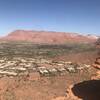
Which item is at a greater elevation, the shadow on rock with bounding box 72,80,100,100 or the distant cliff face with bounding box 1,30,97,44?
the shadow on rock with bounding box 72,80,100,100

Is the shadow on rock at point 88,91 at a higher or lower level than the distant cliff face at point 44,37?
higher

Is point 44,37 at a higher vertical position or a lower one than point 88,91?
lower

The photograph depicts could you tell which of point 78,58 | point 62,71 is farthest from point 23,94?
point 78,58

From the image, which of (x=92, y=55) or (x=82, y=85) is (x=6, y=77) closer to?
(x=82, y=85)

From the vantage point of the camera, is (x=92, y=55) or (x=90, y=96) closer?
(x=90, y=96)

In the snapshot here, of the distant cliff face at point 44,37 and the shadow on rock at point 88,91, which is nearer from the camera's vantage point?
the shadow on rock at point 88,91

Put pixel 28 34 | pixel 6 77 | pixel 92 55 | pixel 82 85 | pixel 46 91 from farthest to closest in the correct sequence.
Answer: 1. pixel 28 34
2. pixel 92 55
3. pixel 6 77
4. pixel 82 85
5. pixel 46 91

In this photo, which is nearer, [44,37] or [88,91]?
[88,91]

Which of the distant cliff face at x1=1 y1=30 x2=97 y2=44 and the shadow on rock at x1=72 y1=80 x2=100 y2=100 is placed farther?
the distant cliff face at x1=1 y1=30 x2=97 y2=44
